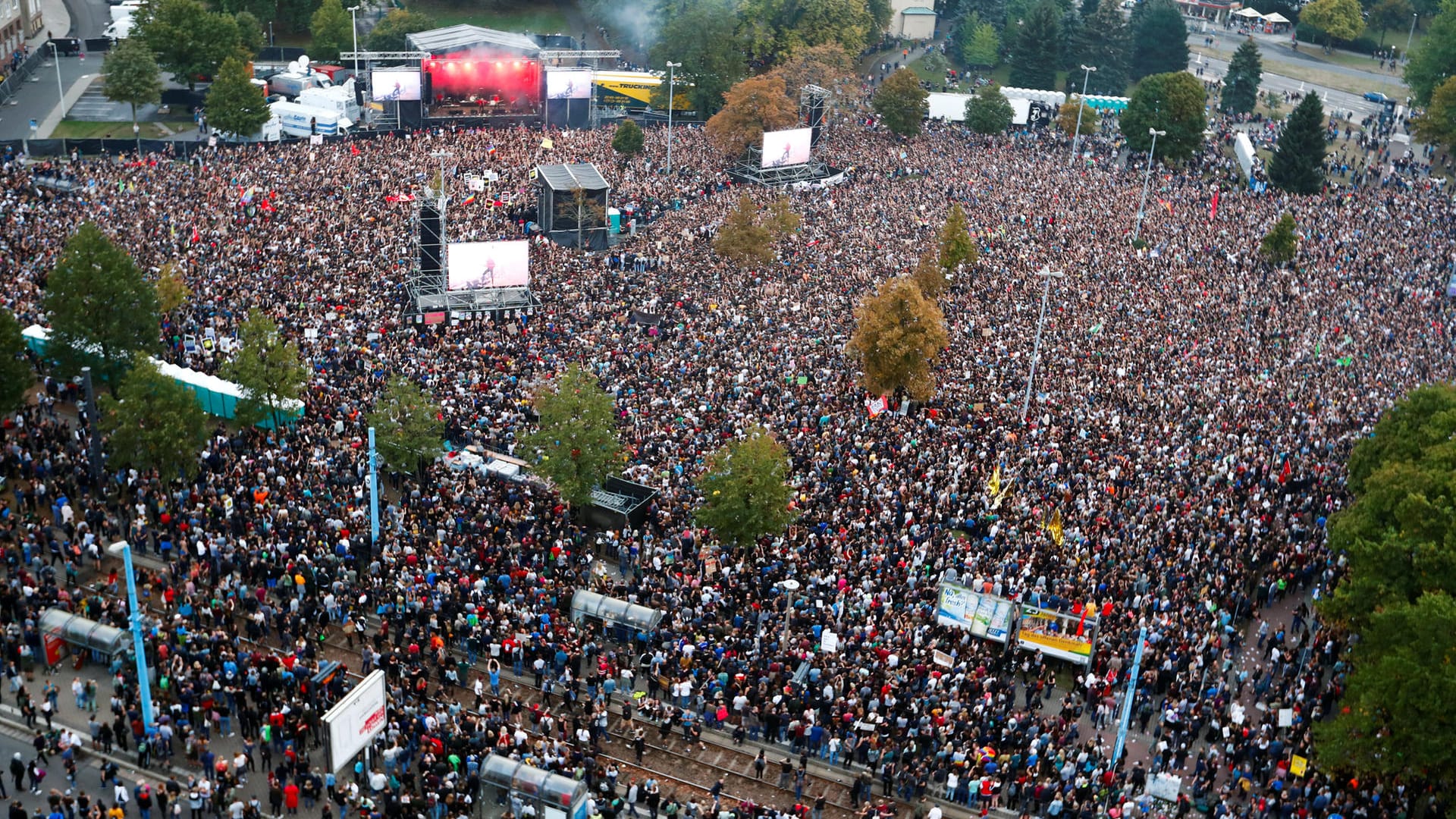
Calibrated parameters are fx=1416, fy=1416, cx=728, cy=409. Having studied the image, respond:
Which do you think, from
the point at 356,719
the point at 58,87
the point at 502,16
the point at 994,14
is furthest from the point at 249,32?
the point at 356,719

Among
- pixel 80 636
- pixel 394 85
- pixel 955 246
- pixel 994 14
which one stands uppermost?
pixel 994 14

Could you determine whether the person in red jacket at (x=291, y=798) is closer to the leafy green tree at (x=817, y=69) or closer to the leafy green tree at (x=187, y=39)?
the leafy green tree at (x=817, y=69)

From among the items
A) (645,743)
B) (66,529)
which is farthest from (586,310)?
(645,743)

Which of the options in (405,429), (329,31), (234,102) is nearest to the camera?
(405,429)

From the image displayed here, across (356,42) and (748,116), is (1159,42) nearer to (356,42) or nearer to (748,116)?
(748,116)

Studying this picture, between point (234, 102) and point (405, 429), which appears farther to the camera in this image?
point (234, 102)

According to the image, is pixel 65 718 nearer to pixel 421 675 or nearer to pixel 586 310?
pixel 421 675

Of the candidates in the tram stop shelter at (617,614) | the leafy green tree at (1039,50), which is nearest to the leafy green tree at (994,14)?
the leafy green tree at (1039,50)
